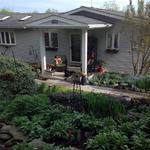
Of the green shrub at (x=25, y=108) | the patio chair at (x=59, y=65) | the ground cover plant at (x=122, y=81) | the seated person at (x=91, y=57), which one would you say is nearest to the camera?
the green shrub at (x=25, y=108)

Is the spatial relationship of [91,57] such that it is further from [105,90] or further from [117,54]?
[105,90]

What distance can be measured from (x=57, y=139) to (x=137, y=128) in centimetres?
170

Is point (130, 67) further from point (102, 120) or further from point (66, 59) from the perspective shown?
point (102, 120)

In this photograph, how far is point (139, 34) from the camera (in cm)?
1291

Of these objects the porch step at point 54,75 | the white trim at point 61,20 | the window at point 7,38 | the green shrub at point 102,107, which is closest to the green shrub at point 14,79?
the green shrub at point 102,107

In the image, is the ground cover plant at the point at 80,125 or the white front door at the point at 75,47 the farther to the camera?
the white front door at the point at 75,47

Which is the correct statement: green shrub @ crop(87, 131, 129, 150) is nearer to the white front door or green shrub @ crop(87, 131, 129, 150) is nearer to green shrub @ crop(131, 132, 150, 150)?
green shrub @ crop(131, 132, 150, 150)

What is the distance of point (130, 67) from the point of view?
1477 centimetres

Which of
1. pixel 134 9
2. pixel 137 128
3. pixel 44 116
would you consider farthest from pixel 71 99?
pixel 134 9

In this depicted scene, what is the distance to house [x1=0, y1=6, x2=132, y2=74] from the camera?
12852mm

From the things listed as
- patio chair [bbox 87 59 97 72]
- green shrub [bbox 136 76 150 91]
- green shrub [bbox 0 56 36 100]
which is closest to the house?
patio chair [bbox 87 59 97 72]

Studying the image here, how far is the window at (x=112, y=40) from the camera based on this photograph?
578 inches

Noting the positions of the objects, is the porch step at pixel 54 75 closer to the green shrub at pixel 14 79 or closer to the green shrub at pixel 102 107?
the green shrub at pixel 14 79

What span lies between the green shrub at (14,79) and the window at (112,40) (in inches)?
301
